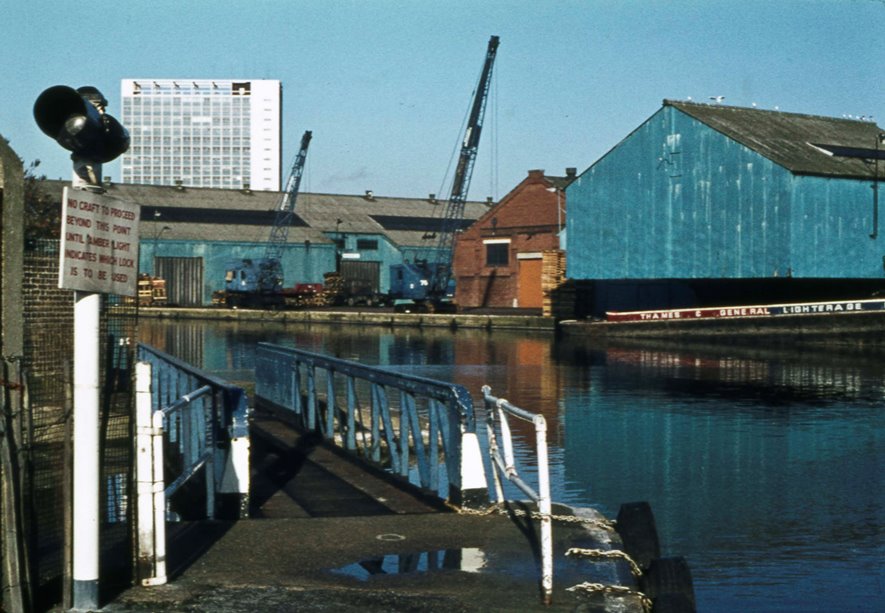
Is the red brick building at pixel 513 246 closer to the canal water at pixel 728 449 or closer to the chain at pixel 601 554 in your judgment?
the canal water at pixel 728 449

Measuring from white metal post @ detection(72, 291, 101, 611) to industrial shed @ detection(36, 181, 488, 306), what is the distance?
72081 millimetres

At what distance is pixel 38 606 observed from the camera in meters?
6.12

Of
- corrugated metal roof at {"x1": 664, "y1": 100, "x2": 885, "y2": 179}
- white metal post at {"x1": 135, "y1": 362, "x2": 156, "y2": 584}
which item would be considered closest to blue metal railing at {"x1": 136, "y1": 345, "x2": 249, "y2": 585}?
white metal post at {"x1": 135, "y1": 362, "x2": 156, "y2": 584}

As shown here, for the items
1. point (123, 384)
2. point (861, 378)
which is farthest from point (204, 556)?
point (861, 378)

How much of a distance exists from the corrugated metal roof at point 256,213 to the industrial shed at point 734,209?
3979 centimetres

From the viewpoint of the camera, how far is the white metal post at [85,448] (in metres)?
5.94

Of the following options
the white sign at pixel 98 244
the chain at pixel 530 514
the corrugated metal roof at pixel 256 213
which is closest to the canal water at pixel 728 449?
the chain at pixel 530 514

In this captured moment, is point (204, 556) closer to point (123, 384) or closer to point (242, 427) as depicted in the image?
point (242, 427)

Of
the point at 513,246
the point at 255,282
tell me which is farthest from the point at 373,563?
the point at 255,282

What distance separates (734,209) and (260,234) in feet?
159

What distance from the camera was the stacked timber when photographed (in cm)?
5009

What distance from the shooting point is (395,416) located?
17.7 metres

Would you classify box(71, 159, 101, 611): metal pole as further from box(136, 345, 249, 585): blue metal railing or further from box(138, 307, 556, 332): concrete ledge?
box(138, 307, 556, 332): concrete ledge

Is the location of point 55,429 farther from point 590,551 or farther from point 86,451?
point 590,551
